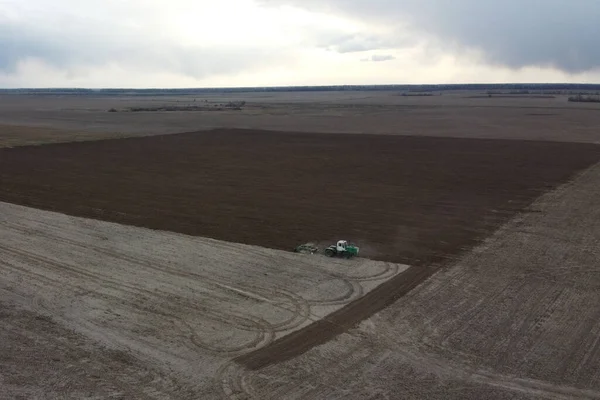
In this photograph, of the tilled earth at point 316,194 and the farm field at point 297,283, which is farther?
the tilled earth at point 316,194

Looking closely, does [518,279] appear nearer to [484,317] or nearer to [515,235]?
[484,317]

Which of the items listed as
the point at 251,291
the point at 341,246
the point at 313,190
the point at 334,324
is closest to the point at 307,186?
the point at 313,190

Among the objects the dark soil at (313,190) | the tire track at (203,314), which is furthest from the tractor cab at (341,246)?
the tire track at (203,314)

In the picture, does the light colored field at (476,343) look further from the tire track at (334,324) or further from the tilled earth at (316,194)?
the tire track at (334,324)

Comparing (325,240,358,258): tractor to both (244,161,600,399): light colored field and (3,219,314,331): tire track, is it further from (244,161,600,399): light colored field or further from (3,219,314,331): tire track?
(244,161,600,399): light colored field

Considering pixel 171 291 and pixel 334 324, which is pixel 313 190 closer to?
pixel 171 291

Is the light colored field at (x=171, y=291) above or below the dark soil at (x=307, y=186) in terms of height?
below
